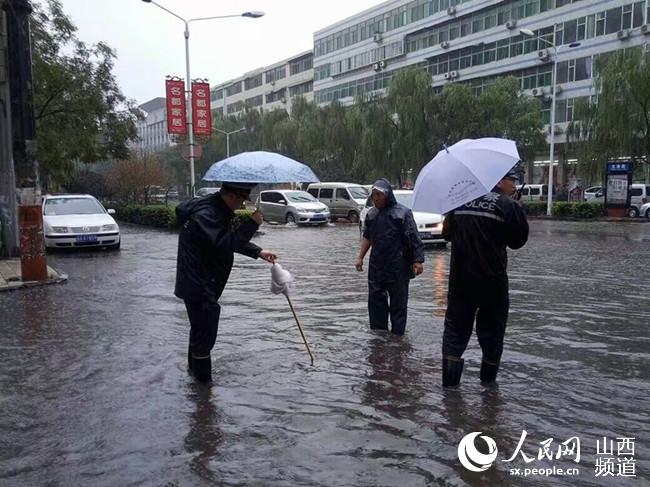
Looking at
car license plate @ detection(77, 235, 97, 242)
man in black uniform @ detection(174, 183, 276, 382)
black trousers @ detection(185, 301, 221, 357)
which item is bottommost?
car license plate @ detection(77, 235, 97, 242)

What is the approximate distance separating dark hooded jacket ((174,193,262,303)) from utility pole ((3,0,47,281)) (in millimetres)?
6012

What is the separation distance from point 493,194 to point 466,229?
1.02 feet

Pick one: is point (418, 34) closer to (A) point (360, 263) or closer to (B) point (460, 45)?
(B) point (460, 45)

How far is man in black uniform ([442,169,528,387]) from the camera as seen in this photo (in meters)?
4.38

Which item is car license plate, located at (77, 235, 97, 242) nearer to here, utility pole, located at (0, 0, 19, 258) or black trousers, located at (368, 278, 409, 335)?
utility pole, located at (0, 0, 19, 258)

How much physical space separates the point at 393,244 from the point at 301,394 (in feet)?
6.20

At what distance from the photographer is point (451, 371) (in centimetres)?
482

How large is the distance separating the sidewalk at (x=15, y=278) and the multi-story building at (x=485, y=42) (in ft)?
99.4

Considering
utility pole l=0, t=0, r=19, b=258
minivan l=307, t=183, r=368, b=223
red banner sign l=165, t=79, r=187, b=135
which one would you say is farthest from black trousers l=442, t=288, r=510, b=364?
minivan l=307, t=183, r=368, b=223

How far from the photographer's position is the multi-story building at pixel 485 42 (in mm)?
42406

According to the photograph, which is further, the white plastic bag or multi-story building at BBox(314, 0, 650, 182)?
multi-story building at BBox(314, 0, 650, 182)

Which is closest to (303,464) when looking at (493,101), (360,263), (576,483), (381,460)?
(381,460)

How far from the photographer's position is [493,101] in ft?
119

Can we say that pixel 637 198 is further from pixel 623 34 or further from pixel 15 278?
pixel 15 278
